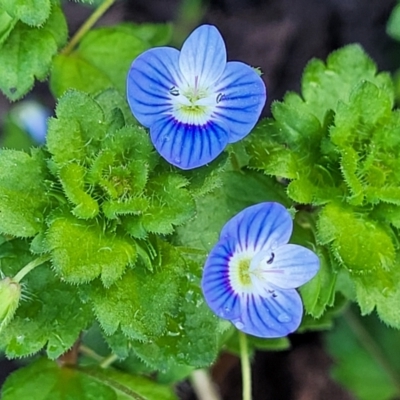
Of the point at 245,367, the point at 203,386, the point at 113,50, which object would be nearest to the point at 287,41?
the point at 113,50

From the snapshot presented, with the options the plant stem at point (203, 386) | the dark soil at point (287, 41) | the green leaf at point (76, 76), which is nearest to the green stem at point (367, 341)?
the dark soil at point (287, 41)

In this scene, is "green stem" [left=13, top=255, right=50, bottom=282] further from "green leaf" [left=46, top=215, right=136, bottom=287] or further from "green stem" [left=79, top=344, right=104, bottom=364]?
"green stem" [left=79, top=344, right=104, bottom=364]

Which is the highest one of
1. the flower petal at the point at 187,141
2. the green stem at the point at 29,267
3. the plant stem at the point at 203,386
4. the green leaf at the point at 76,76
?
the green leaf at the point at 76,76

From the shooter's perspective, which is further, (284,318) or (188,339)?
(188,339)

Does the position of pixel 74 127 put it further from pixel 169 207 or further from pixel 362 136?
pixel 362 136

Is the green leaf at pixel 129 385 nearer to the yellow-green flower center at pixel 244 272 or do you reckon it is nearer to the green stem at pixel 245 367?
the green stem at pixel 245 367

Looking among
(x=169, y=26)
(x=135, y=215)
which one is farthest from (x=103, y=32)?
(x=135, y=215)

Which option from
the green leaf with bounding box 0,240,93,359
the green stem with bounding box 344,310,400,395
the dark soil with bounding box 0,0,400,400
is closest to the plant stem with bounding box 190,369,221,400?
the dark soil with bounding box 0,0,400,400
